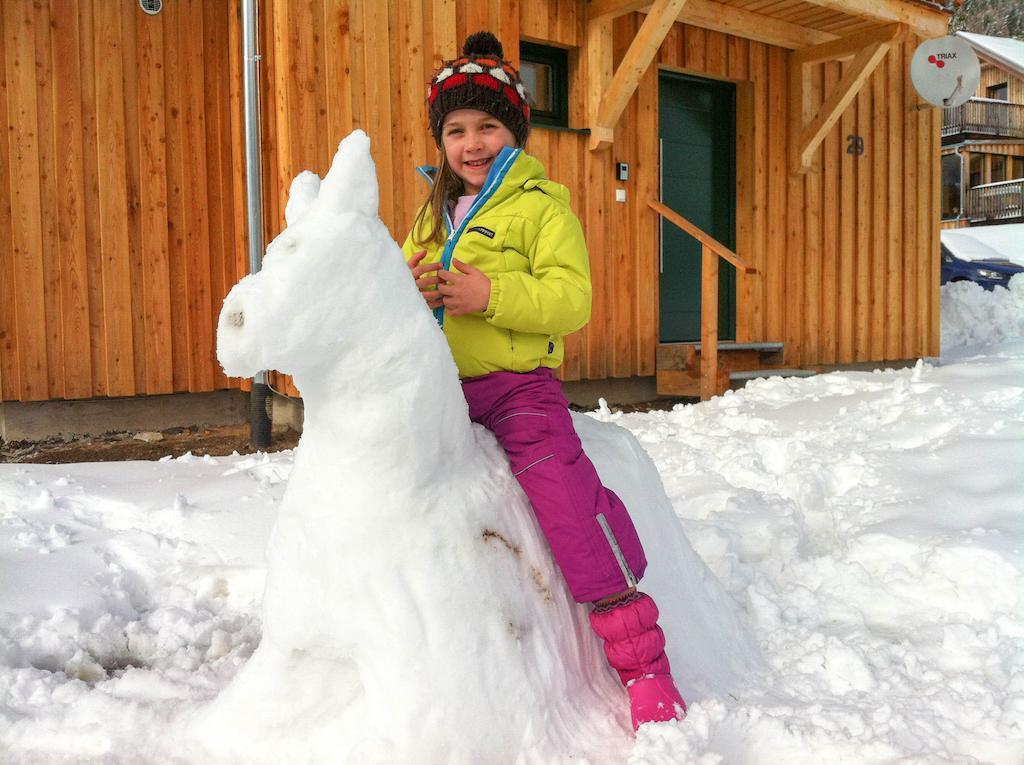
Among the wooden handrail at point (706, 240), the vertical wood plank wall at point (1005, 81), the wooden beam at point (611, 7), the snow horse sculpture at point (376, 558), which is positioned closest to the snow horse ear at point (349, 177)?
the snow horse sculpture at point (376, 558)

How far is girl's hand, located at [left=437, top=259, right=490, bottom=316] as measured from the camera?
1603 millimetres

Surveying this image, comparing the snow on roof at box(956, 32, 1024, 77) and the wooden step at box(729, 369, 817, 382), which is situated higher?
the snow on roof at box(956, 32, 1024, 77)

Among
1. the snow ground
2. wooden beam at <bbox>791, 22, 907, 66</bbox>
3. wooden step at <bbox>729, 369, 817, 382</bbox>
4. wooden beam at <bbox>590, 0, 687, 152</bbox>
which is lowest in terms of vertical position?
the snow ground

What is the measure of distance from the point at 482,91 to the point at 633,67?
4.12m

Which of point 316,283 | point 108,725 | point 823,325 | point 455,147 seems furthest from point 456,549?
point 823,325

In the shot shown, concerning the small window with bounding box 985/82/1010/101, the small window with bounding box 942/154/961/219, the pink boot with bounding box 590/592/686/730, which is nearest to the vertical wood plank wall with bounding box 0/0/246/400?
the pink boot with bounding box 590/592/686/730

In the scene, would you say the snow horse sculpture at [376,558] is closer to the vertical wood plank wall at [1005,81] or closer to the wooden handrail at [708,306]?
the wooden handrail at [708,306]

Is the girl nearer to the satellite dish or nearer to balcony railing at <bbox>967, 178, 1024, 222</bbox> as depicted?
the satellite dish

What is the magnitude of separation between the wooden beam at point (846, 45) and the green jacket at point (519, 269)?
19.7ft

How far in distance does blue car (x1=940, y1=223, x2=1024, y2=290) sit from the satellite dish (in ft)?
16.7

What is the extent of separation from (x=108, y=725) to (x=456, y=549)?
0.76m

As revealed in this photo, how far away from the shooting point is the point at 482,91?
6.33 feet

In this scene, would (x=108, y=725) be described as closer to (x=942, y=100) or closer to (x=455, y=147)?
(x=455, y=147)

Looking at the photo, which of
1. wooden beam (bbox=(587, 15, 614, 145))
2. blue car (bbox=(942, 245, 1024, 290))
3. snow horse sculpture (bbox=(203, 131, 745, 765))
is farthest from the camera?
blue car (bbox=(942, 245, 1024, 290))
